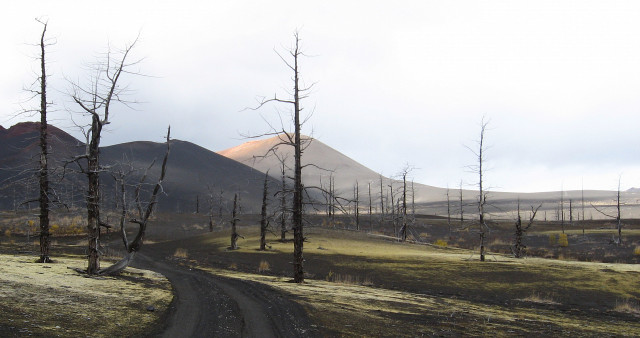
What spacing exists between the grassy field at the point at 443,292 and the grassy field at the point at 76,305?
501 cm

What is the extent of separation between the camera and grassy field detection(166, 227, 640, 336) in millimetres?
14281

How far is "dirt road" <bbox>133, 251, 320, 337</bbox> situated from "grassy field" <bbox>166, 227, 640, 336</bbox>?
0.94 metres

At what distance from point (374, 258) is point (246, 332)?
27.3 m

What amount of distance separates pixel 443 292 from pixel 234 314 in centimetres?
1622

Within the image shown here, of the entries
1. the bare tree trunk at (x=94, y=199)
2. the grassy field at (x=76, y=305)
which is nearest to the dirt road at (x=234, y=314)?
the grassy field at (x=76, y=305)

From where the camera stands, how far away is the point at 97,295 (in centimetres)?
1444

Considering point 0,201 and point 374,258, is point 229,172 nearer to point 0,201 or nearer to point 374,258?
point 0,201

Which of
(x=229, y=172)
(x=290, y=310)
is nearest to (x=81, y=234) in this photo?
(x=290, y=310)

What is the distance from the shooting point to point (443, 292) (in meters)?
25.6

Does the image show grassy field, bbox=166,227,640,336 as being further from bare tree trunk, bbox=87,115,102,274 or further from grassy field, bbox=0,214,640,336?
bare tree trunk, bbox=87,115,102,274

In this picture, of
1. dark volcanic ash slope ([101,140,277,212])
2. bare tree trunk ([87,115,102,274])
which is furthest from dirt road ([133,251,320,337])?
dark volcanic ash slope ([101,140,277,212])

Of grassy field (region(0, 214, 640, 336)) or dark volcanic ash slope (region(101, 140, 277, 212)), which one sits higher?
dark volcanic ash slope (region(101, 140, 277, 212))

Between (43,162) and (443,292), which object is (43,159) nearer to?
(43,162)

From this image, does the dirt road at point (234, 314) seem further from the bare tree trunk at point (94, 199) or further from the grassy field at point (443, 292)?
the bare tree trunk at point (94, 199)
